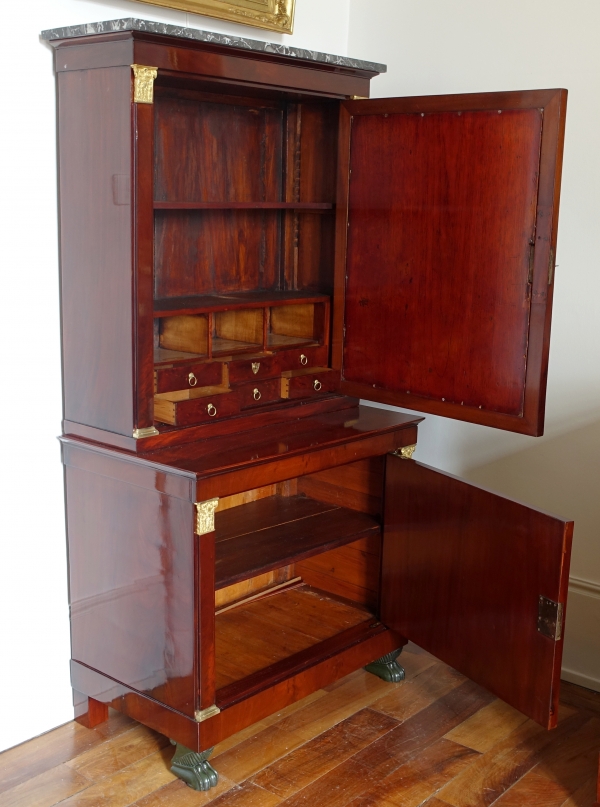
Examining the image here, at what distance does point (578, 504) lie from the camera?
2.98 m

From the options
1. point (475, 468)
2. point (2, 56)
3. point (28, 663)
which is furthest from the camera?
point (475, 468)

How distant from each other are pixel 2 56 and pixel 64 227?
1.40 ft

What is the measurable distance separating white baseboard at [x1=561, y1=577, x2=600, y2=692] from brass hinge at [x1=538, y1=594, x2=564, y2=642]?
0.79m

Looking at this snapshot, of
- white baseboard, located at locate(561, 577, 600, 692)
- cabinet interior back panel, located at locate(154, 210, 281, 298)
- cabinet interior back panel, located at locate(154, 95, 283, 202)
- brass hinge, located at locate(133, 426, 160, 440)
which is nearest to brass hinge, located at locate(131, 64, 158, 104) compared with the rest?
cabinet interior back panel, located at locate(154, 95, 283, 202)

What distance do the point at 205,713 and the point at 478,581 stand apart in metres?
0.78

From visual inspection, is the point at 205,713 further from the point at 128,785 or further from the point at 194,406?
the point at 194,406

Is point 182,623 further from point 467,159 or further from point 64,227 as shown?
point 467,159

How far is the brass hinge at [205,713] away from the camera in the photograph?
7.55 ft

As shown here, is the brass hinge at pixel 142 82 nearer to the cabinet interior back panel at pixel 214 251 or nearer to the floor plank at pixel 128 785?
the cabinet interior back panel at pixel 214 251

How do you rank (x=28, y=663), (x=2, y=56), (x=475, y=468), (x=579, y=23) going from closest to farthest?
(x=2, y=56)
(x=28, y=663)
(x=579, y=23)
(x=475, y=468)

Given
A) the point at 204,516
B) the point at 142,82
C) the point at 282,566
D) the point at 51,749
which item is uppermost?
the point at 142,82

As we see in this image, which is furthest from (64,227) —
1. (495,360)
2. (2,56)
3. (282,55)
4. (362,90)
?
(495,360)

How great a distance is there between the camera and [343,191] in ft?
8.79

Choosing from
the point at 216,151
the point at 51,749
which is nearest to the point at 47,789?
the point at 51,749
